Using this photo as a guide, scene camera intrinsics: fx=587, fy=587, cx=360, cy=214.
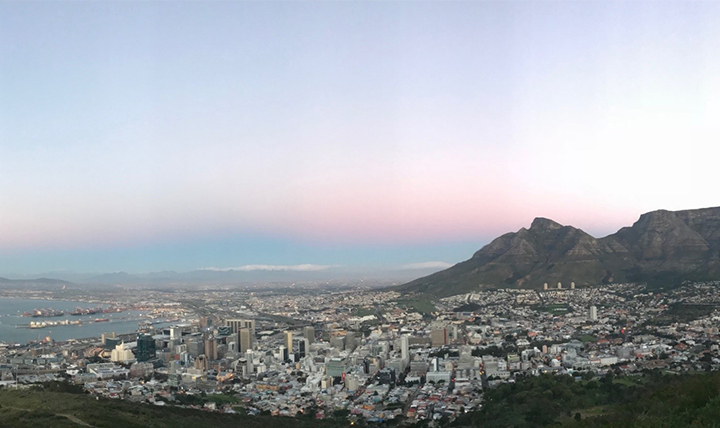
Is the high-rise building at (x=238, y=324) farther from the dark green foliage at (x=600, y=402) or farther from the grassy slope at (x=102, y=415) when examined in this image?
the dark green foliage at (x=600, y=402)

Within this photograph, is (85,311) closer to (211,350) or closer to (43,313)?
(43,313)

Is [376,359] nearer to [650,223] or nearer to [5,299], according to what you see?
[650,223]

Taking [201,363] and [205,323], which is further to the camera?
[205,323]

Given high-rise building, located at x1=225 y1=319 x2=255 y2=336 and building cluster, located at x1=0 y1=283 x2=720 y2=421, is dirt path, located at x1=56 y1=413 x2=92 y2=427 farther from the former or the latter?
high-rise building, located at x1=225 y1=319 x2=255 y2=336

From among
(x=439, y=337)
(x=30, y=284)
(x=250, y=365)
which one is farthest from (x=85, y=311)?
(x=30, y=284)

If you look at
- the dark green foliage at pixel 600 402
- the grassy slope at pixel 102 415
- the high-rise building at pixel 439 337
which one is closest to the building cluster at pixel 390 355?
the high-rise building at pixel 439 337

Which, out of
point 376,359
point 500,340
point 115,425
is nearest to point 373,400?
point 376,359

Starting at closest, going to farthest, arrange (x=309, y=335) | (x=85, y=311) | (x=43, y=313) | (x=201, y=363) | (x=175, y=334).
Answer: (x=201, y=363) < (x=309, y=335) < (x=175, y=334) < (x=43, y=313) < (x=85, y=311)

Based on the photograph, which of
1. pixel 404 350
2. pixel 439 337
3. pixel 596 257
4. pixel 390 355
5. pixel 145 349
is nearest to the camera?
pixel 404 350

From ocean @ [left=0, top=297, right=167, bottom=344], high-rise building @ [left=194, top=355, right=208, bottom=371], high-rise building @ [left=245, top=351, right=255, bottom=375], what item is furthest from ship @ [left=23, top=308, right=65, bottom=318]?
high-rise building @ [left=245, top=351, right=255, bottom=375]
